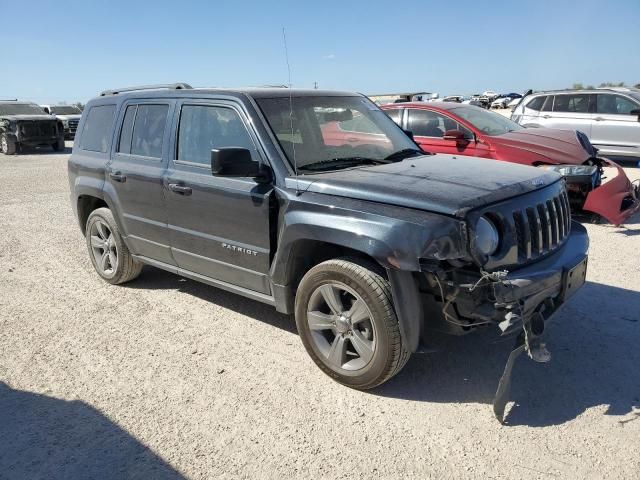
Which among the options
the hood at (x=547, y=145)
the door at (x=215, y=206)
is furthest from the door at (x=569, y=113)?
the door at (x=215, y=206)

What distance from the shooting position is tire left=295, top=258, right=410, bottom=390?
10.5 feet

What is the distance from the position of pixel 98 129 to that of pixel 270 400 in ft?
11.7

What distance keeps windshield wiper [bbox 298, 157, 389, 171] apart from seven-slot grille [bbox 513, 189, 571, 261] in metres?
1.21

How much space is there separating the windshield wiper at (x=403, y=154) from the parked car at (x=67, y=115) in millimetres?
24464

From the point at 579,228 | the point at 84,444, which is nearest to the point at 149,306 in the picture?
the point at 84,444

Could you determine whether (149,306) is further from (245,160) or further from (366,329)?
(366,329)

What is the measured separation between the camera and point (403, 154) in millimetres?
4414

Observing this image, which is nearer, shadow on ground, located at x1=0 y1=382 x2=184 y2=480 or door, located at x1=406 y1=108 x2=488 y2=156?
shadow on ground, located at x1=0 y1=382 x2=184 y2=480

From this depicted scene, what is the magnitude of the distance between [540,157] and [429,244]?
5570 millimetres

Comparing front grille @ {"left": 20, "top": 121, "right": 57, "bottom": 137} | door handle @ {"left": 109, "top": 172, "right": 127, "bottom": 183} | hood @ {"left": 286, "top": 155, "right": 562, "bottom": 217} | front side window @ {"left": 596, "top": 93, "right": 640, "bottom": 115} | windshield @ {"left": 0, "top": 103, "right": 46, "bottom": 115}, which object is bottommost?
door handle @ {"left": 109, "top": 172, "right": 127, "bottom": 183}

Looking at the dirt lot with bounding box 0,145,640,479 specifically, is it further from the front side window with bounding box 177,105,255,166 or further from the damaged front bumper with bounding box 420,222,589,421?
the front side window with bounding box 177,105,255,166

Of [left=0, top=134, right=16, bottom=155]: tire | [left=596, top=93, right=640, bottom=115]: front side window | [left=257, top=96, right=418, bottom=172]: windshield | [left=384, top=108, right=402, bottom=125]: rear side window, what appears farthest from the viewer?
[left=0, top=134, right=16, bottom=155]: tire

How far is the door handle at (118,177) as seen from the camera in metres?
4.94

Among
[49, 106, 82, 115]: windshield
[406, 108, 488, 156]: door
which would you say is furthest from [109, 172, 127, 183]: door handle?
[49, 106, 82, 115]: windshield
